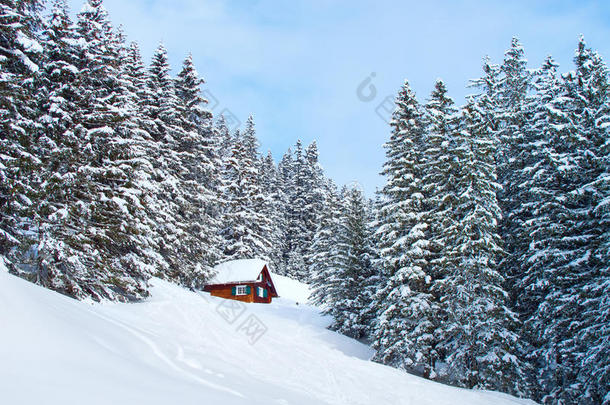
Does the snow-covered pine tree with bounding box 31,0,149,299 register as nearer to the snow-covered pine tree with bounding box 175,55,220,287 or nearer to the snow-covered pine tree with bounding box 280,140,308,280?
the snow-covered pine tree with bounding box 175,55,220,287

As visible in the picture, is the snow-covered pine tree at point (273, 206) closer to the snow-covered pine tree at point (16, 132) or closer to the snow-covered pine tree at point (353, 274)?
the snow-covered pine tree at point (353, 274)

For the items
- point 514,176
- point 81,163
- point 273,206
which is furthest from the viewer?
point 273,206

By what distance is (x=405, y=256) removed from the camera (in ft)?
68.8

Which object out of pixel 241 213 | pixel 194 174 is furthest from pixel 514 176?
pixel 241 213

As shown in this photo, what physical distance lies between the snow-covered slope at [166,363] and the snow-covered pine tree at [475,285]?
111 inches

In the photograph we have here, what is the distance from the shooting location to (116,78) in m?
18.4

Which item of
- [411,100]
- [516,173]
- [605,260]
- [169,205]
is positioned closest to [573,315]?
[605,260]

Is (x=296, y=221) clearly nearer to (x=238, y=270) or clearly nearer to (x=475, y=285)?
(x=238, y=270)

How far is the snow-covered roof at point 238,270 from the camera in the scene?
122 feet

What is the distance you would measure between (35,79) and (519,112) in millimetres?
24975

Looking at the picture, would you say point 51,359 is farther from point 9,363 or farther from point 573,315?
point 573,315

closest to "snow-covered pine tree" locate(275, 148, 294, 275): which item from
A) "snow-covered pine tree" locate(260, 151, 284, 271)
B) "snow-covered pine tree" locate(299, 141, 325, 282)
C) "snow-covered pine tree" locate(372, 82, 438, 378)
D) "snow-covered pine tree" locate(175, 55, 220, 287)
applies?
"snow-covered pine tree" locate(260, 151, 284, 271)

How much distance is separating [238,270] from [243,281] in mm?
1401

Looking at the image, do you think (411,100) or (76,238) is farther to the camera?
(411,100)
